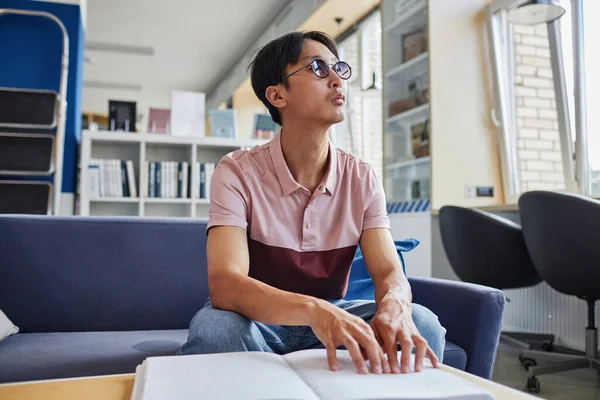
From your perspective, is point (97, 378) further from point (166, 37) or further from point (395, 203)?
point (166, 37)

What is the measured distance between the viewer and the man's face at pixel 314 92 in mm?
1414

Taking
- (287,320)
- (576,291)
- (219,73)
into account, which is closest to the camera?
(287,320)

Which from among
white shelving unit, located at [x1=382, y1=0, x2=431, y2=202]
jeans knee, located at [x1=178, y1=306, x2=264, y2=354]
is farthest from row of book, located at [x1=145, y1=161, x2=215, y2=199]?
jeans knee, located at [x1=178, y1=306, x2=264, y2=354]

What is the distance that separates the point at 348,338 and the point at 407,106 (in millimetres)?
4173

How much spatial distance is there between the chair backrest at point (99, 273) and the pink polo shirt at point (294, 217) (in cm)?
57

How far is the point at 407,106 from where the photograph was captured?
15.8 feet

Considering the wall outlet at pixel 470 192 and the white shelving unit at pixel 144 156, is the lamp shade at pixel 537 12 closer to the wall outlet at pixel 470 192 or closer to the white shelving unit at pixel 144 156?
the wall outlet at pixel 470 192

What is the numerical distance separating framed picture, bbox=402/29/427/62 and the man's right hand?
13.2 ft

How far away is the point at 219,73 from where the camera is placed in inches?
408

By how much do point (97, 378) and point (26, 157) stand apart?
10.3ft

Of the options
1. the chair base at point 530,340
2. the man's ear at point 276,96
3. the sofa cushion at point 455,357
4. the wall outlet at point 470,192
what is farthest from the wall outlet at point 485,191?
the man's ear at point 276,96

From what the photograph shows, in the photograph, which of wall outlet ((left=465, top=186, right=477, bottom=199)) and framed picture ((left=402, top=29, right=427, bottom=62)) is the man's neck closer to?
wall outlet ((left=465, top=186, right=477, bottom=199))

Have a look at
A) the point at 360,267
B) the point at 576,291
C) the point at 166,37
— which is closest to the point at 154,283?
the point at 360,267

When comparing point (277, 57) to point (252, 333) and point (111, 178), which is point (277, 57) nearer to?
point (252, 333)
